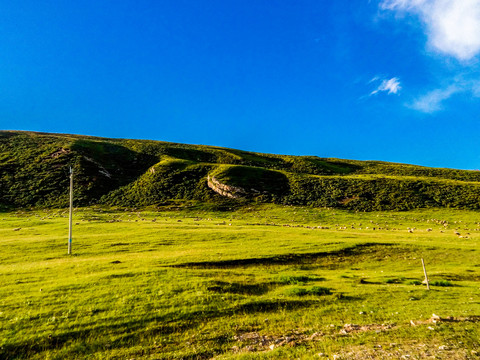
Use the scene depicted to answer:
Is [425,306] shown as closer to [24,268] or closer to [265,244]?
[265,244]

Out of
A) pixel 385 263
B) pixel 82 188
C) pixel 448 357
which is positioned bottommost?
pixel 385 263

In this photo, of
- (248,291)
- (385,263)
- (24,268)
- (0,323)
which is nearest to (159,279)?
(248,291)

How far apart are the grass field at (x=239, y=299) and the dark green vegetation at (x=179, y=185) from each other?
40.4 metres

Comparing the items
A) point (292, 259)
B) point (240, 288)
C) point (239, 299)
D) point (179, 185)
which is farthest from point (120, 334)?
point (179, 185)

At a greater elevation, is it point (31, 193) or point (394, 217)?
point (31, 193)

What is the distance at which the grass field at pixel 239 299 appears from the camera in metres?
9.67

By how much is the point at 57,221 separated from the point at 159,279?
42.9 meters

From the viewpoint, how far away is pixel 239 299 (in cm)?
1472

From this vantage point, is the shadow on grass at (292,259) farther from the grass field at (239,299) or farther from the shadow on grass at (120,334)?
the shadow on grass at (120,334)

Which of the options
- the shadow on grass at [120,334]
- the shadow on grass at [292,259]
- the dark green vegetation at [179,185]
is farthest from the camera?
the dark green vegetation at [179,185]

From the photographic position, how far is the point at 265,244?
1280 inches

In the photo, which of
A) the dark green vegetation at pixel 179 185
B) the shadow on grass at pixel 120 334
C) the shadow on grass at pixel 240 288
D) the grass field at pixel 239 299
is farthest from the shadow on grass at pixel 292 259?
the dark green vegetation at pixel 179 185

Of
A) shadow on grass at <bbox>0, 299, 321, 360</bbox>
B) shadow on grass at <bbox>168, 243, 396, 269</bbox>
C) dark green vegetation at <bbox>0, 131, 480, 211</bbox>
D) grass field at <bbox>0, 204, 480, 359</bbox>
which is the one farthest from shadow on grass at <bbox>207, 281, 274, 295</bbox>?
dark green vegetation at <bbox>0, 131, 480, 211</bbox>

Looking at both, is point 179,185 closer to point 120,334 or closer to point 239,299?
point 239,299
